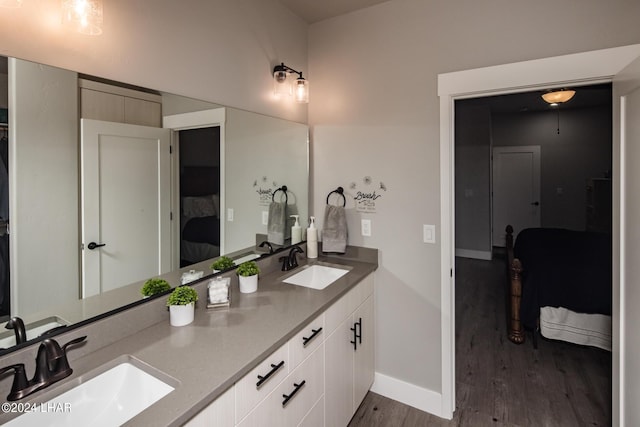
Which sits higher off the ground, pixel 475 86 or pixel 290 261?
pixel 475 86

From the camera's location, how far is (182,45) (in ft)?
5.26

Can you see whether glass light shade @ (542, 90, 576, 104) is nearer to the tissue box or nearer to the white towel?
the white towel

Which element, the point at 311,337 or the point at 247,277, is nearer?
the point at 311,337

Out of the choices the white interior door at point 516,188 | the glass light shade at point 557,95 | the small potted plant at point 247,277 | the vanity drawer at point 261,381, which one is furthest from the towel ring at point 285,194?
the white interior door at point 516,188

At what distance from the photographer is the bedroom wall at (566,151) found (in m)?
5.77

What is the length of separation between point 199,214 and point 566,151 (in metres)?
6.67

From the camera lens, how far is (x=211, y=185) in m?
1.78

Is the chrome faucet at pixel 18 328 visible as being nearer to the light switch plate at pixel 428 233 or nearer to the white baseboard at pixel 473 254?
the light switch plate at pixel 428 233

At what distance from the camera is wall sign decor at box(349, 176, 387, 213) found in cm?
228

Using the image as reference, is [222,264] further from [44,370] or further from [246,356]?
[44,370]

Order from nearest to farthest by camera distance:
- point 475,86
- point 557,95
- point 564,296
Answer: point 475,86
point 564,296
point 557,95

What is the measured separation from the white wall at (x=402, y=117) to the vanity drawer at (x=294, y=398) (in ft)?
2.83

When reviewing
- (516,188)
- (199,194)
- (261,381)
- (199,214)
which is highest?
(516,188)

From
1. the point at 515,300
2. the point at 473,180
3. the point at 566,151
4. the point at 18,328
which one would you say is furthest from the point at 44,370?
the point at 566,151
